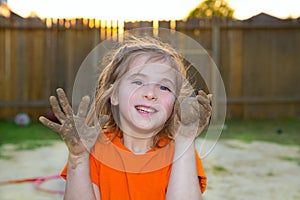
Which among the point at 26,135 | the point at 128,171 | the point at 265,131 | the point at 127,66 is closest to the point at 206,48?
the point at 265,131

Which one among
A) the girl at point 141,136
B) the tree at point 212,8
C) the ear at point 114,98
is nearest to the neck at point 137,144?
the girl at point 141,136

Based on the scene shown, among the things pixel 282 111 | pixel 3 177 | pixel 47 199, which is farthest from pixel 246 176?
pixel 282 111

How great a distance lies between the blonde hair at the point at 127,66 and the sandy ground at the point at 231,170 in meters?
1.45

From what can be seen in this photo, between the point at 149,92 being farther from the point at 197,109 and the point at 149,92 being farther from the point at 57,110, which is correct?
the point at 57,110

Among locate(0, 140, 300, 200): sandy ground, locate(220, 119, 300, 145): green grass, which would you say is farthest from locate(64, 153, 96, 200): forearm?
locate(220, 119, 300, 145): green grass

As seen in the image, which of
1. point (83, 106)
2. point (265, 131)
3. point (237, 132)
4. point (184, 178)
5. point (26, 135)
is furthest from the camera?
point (265, 131)

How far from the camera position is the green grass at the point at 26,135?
542cm

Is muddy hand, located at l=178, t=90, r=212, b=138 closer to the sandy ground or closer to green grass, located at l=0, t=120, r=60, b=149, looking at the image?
the sandy ground

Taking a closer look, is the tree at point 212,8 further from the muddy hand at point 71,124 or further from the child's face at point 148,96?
the muddy hand at point 71,124

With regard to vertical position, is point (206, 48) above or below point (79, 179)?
above

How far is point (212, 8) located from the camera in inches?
574

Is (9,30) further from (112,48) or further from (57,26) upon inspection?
(112,48)

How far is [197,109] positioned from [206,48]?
666 cm

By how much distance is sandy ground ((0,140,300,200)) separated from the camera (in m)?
3.20
